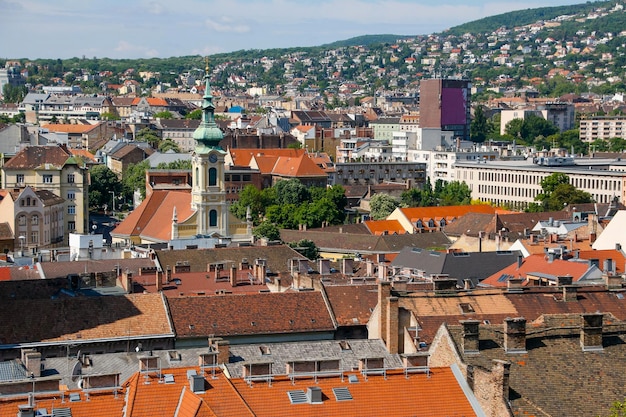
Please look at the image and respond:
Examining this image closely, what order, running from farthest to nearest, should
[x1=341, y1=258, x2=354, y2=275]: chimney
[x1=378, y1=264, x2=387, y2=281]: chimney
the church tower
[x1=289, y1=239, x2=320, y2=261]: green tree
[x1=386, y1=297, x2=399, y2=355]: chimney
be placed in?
[x1=289, y1=239, x2=320, y2=261]: green tree < the church tower < [x1=341, y1=258, x2=354, y2=275]: chimney < [x1=378, y1=264, x2=387, y2=281]: chimney < [x1=386, y1=297, x2=399, y2=355]: chimney

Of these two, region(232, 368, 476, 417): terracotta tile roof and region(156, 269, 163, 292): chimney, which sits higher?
region(232, 368, 476, 417): terracotta tile roof

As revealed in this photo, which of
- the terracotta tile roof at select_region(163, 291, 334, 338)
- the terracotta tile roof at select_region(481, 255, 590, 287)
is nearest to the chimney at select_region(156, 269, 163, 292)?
the terracotta tile roof at select_region(163, 291, 334, 338)

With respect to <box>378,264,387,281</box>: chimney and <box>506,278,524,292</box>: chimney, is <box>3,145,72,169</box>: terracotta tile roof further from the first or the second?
<box>506,278,524,292</box>: chimney

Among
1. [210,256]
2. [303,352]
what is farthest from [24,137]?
[303,352]

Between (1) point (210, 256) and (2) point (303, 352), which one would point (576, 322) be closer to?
(2) point (303, 352)

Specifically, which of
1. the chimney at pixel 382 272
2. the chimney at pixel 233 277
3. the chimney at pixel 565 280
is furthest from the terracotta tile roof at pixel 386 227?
the chimney at pixel 565 280
